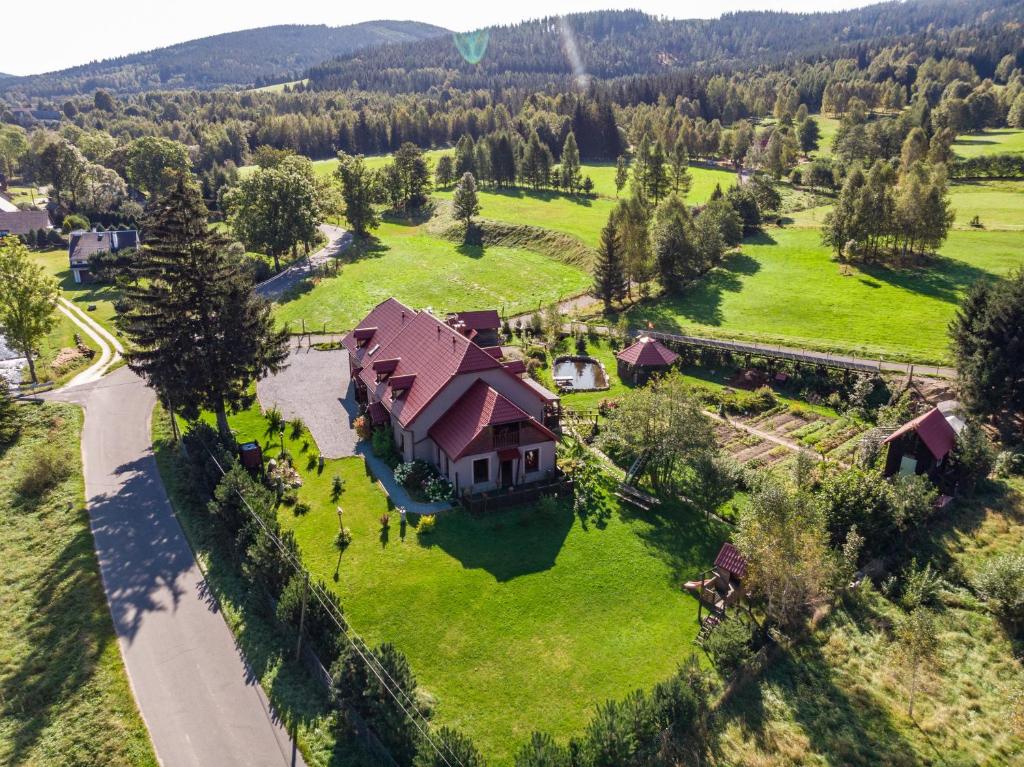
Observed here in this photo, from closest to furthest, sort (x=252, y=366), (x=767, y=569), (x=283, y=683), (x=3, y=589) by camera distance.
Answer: (x=283, y=683) → (x=767, y=569) → (x=3, y=589) → (x=252, y=366)

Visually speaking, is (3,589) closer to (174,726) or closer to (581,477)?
(174,726)

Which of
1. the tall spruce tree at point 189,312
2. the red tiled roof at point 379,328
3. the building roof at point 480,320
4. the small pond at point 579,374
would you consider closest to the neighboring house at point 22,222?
the tall spruce tree at point 189,312

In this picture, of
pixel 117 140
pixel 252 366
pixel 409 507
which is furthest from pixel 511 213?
pixel 117 140

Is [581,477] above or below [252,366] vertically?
below

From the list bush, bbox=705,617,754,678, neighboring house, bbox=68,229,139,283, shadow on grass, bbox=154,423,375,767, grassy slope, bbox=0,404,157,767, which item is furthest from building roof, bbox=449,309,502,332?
neighboring house, bbox=68,229,139,283

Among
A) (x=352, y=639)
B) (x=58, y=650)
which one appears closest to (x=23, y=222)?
(x=58, y=650)

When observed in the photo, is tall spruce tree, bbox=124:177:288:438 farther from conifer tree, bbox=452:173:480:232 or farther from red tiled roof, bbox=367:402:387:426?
conifer tree, bbox=452:173:480:232
